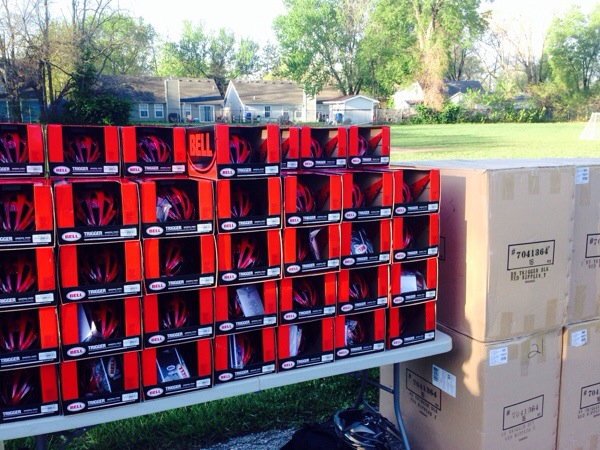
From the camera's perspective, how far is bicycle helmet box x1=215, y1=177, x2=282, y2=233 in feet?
8.14

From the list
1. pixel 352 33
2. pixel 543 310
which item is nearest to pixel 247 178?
pixel 543 310

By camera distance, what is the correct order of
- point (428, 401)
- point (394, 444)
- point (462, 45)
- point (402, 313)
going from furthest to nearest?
point (462, 45)
point (394, 444)
point (428, 401)
point (402, 313)

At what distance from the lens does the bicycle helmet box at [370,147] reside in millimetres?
3211

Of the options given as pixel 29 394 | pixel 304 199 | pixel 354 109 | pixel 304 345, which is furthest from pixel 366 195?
pixel 354 109

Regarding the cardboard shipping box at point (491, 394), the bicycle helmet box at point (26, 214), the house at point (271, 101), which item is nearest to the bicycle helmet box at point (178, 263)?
the bicycle helmet box at point (26, 214)

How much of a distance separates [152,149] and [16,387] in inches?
47.8

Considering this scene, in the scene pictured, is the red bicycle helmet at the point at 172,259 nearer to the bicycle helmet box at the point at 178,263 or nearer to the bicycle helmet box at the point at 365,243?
the bicycle helmet box at the point at 178,263

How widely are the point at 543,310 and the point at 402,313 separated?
79cm

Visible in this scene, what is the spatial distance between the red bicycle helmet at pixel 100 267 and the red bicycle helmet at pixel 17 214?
10.8 inches

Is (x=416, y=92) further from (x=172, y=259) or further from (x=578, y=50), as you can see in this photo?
(x=172, y=259)

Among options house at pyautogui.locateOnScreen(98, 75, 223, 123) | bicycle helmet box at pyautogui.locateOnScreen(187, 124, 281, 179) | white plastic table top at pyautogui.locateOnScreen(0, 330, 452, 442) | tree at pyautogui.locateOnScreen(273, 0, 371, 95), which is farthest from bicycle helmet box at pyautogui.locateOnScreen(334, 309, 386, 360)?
tree at pyautogui.locateOnScreen(273, 0, 371, 95)

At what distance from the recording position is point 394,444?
370 centimetres

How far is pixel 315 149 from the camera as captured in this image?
3.12 meters

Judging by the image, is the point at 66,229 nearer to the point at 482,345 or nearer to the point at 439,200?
the point at 439,200
